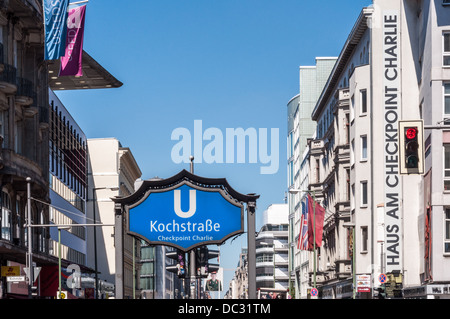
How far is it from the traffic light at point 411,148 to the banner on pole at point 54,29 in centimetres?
3356

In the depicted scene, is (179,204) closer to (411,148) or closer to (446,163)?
(411,148)

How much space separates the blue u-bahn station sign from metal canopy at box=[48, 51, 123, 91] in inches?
2353

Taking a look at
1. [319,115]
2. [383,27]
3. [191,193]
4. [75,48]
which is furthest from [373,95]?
[191,193]

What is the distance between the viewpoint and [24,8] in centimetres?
4934

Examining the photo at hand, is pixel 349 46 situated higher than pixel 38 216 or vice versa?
pixel 349 46

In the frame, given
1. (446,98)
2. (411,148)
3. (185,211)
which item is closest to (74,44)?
(446,98)

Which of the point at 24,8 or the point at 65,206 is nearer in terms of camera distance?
the point at 24,8

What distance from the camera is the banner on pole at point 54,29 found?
50.1 m

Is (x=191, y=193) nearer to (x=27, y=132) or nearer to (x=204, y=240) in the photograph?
(x=204, y=240)

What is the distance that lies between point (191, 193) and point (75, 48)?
33396mm

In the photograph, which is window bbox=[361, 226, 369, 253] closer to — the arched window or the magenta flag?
the magenta flag

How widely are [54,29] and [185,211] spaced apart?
1307 inches

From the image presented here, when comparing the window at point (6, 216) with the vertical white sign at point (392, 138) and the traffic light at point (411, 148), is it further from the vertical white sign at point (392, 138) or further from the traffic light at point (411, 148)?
the traffic light at point (411, 148)

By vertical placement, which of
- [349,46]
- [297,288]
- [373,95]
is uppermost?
[349,46]
